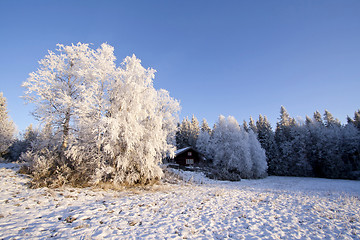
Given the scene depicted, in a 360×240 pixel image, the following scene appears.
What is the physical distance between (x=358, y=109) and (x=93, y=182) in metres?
74.0

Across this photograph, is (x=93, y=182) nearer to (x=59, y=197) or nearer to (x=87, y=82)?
(x=59, y=197)

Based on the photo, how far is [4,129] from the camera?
1118 inches

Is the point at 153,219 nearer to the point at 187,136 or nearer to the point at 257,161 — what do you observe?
the point at 257,161

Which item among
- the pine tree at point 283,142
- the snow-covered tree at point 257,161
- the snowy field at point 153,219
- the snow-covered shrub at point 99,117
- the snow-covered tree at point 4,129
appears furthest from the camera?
the pine tree at point 283,142

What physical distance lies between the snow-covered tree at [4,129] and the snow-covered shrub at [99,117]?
992 inches

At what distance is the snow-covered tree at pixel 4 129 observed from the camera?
27156 millimetres

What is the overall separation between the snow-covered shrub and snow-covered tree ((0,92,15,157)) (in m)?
25.2

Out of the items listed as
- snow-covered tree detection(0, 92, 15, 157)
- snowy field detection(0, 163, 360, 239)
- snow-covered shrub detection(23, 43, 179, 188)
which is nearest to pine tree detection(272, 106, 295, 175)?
snowy field detection(0, 163, 360, 239)

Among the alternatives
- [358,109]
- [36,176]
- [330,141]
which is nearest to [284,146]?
[330,141]

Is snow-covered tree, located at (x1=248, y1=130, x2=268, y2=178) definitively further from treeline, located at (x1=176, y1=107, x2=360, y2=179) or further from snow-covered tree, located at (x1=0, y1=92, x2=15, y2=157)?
snow-covered tree, located at (x1=0, y1=92, x2=15, y2=157)

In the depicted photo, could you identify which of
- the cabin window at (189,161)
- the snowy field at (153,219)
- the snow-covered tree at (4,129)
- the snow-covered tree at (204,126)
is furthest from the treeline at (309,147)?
the snow-covered tree at (4,129)

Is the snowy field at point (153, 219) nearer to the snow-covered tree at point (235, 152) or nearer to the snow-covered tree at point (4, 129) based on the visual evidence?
the snow-covered tree at point (235, 152)

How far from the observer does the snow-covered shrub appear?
11.0 metres

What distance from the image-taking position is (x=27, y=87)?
11.8 metres
